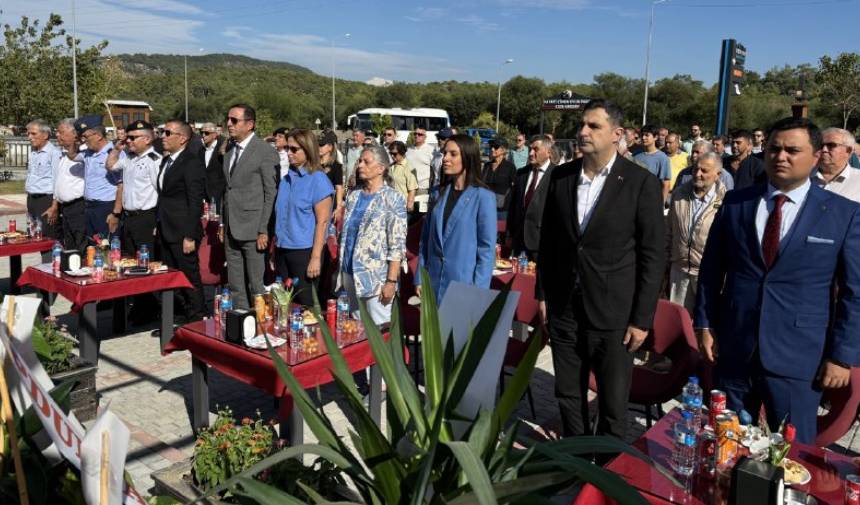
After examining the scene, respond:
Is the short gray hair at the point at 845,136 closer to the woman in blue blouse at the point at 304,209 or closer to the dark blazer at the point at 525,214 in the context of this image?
the dark blazer at the point at 525,214

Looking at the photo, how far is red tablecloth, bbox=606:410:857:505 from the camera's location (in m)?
2.14

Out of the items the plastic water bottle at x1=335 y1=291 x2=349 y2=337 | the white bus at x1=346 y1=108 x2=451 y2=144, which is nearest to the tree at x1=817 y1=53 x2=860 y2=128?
the white bus at x1=346 y1=108 x2=451 y2=144

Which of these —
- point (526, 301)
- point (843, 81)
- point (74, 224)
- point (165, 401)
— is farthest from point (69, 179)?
point (843, 81)

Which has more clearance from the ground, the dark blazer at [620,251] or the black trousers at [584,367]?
the dark blazer at [620,251]

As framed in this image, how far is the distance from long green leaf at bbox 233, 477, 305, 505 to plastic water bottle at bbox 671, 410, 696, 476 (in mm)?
1390

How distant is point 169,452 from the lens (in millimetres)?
4016

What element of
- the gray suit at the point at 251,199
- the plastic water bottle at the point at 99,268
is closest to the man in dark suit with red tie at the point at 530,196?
the gray suit at the point at 251,199

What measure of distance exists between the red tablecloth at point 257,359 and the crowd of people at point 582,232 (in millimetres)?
815

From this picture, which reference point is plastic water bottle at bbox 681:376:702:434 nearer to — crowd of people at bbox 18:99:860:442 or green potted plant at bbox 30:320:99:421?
crowd of people at bbox 18:99:860:442

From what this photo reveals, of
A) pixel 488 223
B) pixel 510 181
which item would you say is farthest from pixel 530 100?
pixel 488 223

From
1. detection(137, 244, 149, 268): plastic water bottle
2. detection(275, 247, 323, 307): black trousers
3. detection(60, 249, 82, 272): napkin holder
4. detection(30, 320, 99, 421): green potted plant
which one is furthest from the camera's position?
detection(137, 244, 149, 268): plastic water bottle

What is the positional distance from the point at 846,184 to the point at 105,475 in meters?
5.11

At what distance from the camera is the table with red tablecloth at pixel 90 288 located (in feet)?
16.3

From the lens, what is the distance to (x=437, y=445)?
1.52m
